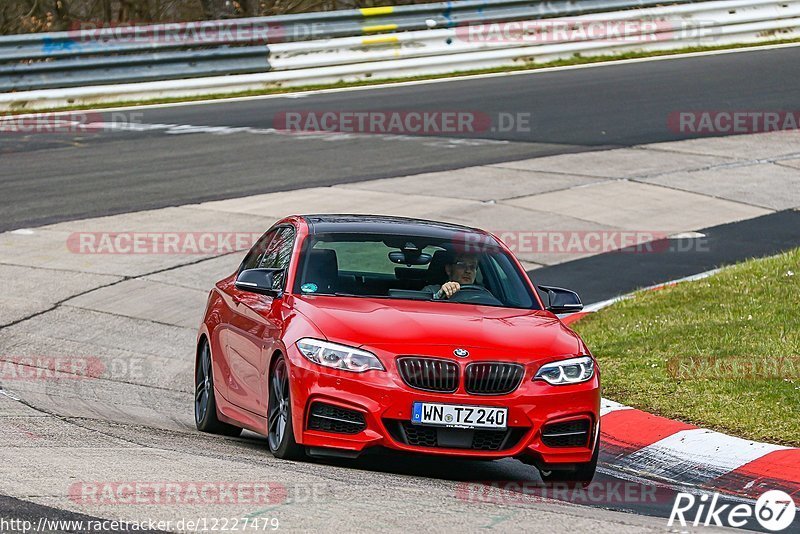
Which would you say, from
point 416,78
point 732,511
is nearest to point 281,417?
point 732,511

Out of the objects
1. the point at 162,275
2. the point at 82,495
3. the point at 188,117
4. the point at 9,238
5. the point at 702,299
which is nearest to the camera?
the point at 82,495

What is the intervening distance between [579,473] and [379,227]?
2.16m

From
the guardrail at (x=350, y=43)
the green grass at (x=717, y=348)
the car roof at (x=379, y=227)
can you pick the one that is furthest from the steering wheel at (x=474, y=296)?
the guardrail at (x=350, y=43)

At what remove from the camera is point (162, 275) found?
50.2 ft

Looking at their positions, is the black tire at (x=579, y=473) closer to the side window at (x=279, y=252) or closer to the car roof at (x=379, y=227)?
the car roof at (x=379, y=227)

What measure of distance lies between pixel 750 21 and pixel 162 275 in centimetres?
1944

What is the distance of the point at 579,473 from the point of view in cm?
831

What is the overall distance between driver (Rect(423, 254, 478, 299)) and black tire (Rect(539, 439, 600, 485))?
135cm

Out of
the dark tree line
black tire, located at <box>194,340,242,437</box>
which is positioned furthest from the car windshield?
the dark tree line

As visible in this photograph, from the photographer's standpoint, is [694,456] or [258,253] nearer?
[694,456]

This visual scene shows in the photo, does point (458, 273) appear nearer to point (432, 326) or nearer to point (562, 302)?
point (562, 302)

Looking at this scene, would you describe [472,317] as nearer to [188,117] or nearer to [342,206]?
[342,206]

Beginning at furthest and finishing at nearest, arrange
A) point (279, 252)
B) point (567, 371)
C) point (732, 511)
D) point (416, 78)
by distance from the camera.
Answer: point (416, 78), point (279, 252), point (567, 371), point (732, 511)

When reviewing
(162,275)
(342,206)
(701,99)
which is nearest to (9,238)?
(162,275)
